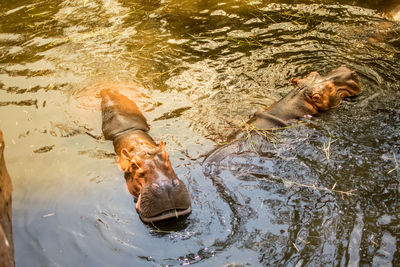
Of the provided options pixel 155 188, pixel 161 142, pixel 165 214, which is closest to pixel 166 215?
pixel 165 214

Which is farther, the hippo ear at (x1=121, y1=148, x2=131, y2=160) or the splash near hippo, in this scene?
the hippo ear at (x1=121, y1=148, x2=131, y2=160)

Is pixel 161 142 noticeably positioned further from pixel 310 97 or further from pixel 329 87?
pixel 329 87

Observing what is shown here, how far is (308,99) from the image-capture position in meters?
6.05

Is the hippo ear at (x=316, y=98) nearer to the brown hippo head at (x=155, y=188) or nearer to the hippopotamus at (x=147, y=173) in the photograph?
the hippopotamus at (x=147, y=173)

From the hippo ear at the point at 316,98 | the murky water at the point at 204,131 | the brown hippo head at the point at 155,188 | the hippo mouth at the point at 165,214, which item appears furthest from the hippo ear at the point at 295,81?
the hippo mouth at the point at 165,214

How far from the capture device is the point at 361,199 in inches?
172

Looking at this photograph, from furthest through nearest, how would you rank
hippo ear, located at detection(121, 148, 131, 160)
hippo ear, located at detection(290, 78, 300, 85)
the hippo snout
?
1. hippo ear, located at detection(290, 78, 300, 85)
2. hippo ear, located at detection(121, 148, 131, 160)
3. the hippo snout

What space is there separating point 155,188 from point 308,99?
2951 millimetres

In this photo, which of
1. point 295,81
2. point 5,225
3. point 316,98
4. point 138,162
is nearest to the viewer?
point 5,225

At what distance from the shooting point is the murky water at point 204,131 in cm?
400

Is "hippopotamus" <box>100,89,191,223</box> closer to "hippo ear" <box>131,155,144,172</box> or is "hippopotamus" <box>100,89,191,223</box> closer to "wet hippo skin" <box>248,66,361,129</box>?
"hippo ear" <box>131,155,144,172</box>

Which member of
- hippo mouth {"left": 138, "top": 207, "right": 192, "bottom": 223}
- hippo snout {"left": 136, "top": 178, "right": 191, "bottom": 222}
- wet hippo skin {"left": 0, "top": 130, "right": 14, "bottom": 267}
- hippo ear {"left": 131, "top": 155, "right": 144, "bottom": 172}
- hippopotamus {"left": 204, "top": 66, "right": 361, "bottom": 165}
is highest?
wet hippo skin {"left": 0, "top": 130, "right": 14, "bottom": 267}

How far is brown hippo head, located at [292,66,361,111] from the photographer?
6.04 metres

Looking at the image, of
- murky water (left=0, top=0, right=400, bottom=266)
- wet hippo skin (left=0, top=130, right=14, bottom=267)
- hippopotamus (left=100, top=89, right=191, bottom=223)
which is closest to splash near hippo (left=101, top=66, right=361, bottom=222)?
hippopotamus (left=100, top=89, right=191, bottom=223)
